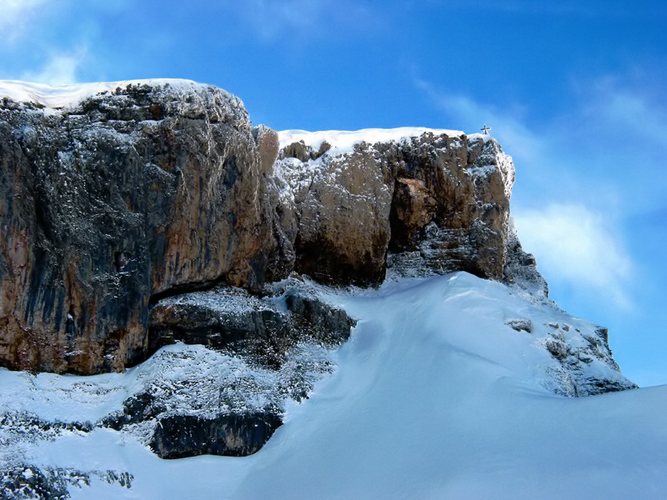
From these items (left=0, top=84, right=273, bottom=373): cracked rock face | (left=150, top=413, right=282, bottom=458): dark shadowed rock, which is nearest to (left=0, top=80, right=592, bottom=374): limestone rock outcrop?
(left=0, top=84, right=273, bottom=373): cracked rock face

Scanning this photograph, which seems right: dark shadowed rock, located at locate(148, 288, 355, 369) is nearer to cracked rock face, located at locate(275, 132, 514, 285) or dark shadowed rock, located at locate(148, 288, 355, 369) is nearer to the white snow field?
the white snow field

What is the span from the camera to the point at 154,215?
81.1 feet

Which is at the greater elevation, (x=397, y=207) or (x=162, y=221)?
(x=397, y=207)

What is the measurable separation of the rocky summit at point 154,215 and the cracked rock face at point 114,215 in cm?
4

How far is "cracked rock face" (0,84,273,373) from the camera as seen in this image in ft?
73.8

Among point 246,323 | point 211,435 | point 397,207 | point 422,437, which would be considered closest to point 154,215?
point 246,323

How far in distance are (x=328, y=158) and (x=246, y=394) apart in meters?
11.7

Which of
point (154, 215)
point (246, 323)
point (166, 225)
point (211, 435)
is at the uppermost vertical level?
point (154, 215)

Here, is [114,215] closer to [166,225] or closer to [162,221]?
[162,221]

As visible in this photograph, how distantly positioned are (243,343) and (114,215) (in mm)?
5547

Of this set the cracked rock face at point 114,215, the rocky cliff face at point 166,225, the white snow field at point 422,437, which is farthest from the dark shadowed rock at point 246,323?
the white snow field at point 422,437

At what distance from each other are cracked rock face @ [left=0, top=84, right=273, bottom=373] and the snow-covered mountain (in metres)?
0.06

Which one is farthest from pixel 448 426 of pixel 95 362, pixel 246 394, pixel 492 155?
pixel 492 155

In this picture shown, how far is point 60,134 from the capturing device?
77.9ft
